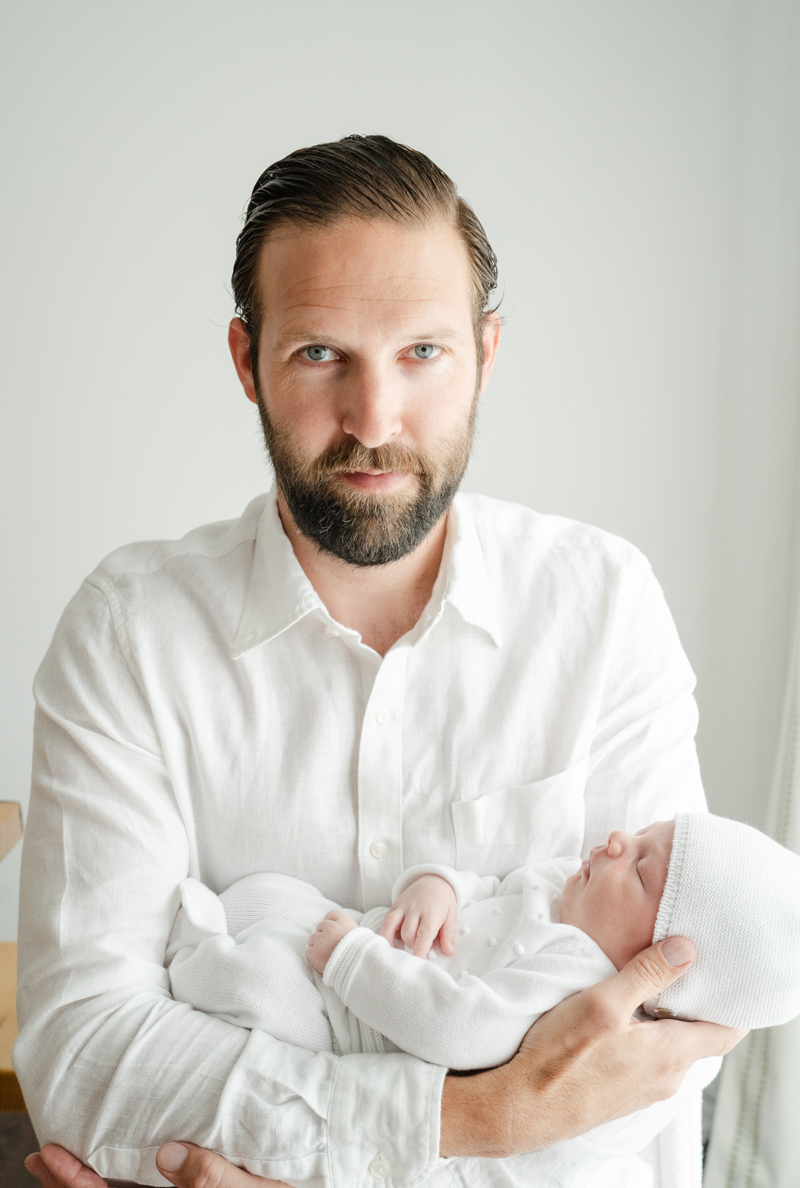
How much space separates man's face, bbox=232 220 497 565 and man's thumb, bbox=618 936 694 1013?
0.66 metres

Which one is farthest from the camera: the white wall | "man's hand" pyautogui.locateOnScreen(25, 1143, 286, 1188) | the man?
the white wall

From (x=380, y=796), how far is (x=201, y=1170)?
53 centimetres

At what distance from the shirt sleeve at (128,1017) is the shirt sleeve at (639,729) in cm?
51

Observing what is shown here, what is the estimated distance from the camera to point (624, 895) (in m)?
1.19

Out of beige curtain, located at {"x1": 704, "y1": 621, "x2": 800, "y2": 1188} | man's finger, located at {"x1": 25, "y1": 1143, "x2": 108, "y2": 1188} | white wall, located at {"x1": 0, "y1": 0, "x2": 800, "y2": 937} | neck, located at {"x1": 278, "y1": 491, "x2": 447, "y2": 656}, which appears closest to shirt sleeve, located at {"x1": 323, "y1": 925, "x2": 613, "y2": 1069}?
man's finger, located at {"x1": 25, "y1": 1143, "x2": 108, "y2": 1188}

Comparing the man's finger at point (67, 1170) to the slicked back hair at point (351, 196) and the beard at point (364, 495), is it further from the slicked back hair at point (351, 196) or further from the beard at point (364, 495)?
the slicked back hair at point (351, 196)

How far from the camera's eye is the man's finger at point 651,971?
1.11 m

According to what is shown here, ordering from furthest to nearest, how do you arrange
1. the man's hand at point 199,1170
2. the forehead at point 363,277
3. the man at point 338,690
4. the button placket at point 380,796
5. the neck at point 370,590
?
the neck at point 370,590
the button placket at point 380,796
the forehead at point 363,277
the man at point 338,690
the man's hand at point 199,1170

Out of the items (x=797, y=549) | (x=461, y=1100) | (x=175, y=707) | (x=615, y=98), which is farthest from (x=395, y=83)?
(x=461, y=1100)

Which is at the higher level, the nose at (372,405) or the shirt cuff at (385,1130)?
the nose at (372,405)

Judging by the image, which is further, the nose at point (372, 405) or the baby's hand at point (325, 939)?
the nose at point (372, 405)

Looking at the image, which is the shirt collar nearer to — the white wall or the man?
the man

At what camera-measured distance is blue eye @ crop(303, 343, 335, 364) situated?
4.26 feet

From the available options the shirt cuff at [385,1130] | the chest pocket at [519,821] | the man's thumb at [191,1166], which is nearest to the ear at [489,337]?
the chest pocket at [519,821]
